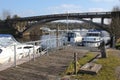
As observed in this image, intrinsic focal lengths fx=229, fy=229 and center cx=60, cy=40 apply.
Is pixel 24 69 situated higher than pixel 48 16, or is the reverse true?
pixel 48 16

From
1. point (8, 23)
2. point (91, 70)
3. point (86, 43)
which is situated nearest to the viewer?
point (91, 70)

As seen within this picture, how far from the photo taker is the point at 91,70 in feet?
27.6

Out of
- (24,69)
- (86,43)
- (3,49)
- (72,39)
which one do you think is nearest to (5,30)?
(72,39)

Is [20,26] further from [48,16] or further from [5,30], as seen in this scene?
[48,16]

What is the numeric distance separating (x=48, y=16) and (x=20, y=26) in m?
23.9

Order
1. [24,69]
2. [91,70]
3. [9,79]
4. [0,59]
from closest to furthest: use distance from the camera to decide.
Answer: [9,79] → [91,70] → [24,69] → [0,59]

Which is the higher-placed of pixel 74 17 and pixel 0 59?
pixel 74 17

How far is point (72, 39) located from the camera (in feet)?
133

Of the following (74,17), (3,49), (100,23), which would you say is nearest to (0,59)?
(3,49)

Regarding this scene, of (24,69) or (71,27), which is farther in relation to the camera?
(71,27)

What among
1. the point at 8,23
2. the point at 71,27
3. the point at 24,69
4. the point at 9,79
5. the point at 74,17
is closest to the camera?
the point at 9,79

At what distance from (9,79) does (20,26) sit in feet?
264

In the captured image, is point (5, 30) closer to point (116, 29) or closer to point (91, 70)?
point (116, 29)

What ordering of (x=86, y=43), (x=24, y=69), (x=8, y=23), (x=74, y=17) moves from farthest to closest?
(x=8, y=23) → (x=74, y=17) → (x=86, y=43) → (x=24, y=69)
